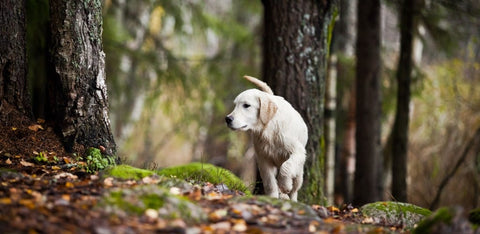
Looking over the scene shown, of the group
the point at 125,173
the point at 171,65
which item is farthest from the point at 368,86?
the point at 125,173

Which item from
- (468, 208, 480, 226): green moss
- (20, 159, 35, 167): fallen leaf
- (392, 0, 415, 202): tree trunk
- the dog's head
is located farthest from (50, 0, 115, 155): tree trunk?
(392, 0, 415, 202): tree trunk

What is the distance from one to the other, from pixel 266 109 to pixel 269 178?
32.1 inches

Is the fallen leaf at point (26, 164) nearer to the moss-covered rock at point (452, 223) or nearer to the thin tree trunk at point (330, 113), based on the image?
the moss-covered rock at point (452, 223)

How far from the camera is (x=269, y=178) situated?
5.86 meters

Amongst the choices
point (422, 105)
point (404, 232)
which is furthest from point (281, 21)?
point (422, 105)

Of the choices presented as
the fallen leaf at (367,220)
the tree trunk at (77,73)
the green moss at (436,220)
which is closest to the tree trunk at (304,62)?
the fallen leaf at (367,220)

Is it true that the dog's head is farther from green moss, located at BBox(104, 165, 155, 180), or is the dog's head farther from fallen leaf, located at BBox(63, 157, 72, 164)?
fallen leaf, located at BBox(63, 157, 72, 164)

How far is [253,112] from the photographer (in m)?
5.73

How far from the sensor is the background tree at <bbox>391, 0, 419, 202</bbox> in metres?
9.93

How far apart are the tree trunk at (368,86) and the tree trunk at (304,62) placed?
2.70 metres

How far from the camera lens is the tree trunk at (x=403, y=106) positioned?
9.93m

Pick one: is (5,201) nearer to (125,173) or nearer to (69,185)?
(69,185)

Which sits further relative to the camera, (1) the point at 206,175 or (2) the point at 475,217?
(1) the point at 206,175

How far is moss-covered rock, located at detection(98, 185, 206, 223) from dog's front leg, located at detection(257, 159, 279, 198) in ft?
6.13
